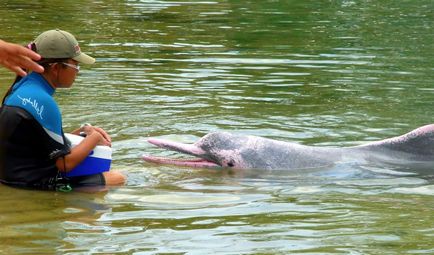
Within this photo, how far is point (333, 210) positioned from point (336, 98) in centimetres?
514

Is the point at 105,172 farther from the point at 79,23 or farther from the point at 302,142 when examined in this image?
the point at 79,23

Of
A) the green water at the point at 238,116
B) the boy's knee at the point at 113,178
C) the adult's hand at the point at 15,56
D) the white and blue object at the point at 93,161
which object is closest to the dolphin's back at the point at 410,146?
the green water at the point at 238,116

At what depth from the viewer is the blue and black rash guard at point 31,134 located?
7.82 m

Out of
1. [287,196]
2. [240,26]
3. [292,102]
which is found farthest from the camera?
[240,26]

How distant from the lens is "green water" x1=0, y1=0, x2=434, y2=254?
22.2ft

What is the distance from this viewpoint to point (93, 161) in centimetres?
816

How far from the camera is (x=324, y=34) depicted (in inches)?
732

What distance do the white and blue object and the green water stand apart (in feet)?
0.64

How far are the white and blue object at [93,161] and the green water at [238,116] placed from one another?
7.7 inches

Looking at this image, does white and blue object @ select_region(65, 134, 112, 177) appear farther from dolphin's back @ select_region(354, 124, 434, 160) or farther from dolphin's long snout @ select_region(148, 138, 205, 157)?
dolphin's back @ select_region(354, 124, 434, 160)

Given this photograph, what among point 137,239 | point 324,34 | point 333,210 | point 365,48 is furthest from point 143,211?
point 324,34

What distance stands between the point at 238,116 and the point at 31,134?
387 cm

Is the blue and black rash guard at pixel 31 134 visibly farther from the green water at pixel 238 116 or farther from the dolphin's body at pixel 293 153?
the dolphin's body at pixel 293 153

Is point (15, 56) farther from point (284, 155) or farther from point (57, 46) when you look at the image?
point (284, 155)
